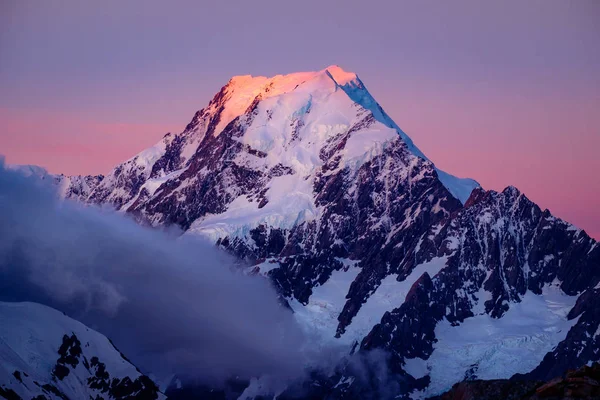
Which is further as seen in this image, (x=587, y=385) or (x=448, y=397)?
(x=448, y=397)

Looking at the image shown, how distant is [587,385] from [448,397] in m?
19.5

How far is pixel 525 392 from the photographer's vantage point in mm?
122438

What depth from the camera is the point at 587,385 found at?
11038 centimetres

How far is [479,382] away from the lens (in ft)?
411

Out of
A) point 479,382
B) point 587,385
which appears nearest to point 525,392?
point 479,382

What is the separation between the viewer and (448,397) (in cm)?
12681

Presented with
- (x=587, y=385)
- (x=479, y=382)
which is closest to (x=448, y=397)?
A: (x=479, y=382)

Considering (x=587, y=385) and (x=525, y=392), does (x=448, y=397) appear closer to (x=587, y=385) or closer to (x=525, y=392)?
(x=525, y=392)

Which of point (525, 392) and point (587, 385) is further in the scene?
point (525, 392)

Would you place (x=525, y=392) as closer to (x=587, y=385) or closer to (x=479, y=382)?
(x=479, y=382)

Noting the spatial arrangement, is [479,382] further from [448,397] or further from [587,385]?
[587,385]

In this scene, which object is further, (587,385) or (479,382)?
(479,382)

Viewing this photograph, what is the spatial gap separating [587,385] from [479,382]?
16.5 m

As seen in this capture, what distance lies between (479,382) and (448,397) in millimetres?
3635
